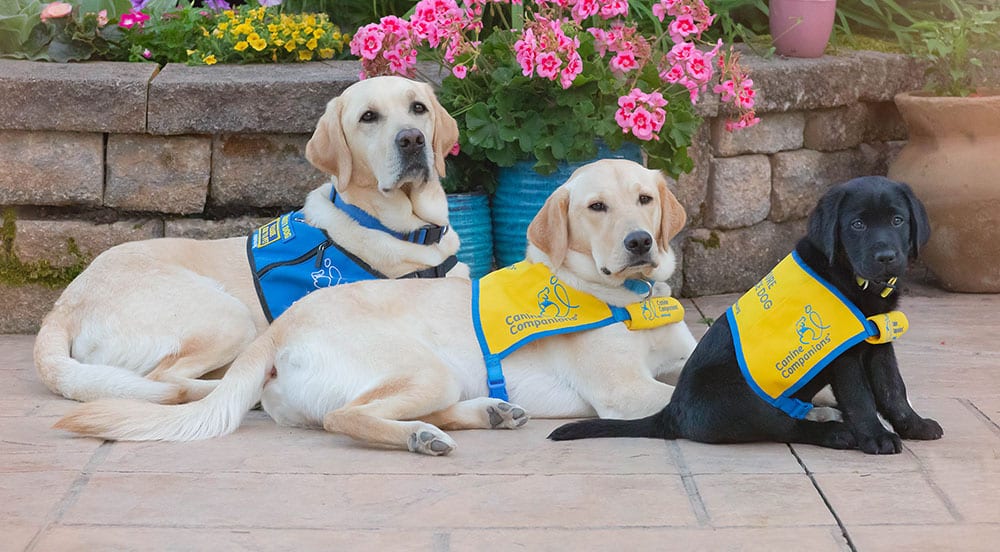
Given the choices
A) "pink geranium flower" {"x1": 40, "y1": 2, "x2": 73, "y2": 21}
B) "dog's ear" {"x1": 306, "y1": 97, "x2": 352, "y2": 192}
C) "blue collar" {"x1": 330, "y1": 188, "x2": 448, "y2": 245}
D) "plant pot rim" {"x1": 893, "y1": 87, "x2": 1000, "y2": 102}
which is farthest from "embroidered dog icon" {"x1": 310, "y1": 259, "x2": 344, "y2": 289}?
"plant pot rim" {"x1": 893, "y1": 87, "x2": 1000, "y2": 102}

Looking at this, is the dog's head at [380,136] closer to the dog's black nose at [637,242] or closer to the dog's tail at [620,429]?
the dog's black nose at [637,242]

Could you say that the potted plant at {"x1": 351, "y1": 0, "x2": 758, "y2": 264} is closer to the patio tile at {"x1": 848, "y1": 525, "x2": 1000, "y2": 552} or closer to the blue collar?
the blue collar

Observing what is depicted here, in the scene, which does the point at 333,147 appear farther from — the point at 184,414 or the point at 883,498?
the point at 883,498

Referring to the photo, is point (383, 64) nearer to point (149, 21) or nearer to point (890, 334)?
point (149, 21)

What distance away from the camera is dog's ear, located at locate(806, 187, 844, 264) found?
365 centimetres

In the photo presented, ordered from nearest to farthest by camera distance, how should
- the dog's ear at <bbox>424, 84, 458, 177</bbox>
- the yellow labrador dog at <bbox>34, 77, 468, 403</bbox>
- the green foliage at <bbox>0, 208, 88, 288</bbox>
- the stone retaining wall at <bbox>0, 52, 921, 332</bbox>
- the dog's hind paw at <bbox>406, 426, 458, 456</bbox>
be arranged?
the dog's hind paw at <bbox>406, 426, 458, 456</bbox> < the yellow labrador dog at <bbox>34, 77, 468, 403</bbox> < the dog's ear at <bbox>424, 84, 458, 177</bbox> < the stone retaining wall at <bbox>0, 52, 921, 332</bbox> < the green foliage at <bbox>0, 208, 88, 288</bbox>

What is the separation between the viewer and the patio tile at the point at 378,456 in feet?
11.9

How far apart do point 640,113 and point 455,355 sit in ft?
4.86

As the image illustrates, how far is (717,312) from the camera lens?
18.8ft

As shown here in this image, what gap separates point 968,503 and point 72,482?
2.57m

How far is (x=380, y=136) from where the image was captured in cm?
464

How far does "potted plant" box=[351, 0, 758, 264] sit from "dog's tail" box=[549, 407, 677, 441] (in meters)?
1.53

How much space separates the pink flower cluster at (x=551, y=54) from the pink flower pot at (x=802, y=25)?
1.67 metres

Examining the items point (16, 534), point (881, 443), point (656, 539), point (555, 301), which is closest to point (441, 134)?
point (555, 301)
